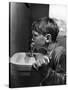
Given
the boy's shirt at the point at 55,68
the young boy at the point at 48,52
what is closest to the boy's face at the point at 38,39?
the young boy at the point at 48,52

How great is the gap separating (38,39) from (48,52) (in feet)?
0.71

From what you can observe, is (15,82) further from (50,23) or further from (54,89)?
(50,23)

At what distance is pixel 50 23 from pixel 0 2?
70 centimetres

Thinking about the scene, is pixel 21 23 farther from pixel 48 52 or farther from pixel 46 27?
pixel 48 52

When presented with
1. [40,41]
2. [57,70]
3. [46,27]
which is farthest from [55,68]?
[46,27]

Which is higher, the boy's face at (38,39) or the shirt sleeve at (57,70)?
the boy's face at (38,39)

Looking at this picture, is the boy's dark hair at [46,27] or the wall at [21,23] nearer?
the wall at [21,23]

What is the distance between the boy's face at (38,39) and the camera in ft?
9.20

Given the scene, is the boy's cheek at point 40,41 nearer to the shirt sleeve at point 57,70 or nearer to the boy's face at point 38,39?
the boy's face at point 38,39

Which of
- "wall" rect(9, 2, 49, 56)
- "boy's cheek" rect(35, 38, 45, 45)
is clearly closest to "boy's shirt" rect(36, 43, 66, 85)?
"boy's cheek" rect(35, 38, 45, 45)

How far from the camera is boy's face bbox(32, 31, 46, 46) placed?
9.20 feet

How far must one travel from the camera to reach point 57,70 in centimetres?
289

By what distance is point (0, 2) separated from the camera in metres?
2.75

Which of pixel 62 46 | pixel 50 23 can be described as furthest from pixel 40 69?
pixel 50 23
